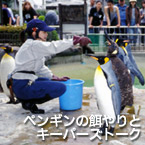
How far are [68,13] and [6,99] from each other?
5.88 meters

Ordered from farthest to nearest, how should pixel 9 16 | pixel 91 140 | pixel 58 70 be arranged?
pixel 9 16 < pixel 58 70 < pixel 91 140

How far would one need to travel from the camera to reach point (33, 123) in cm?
355

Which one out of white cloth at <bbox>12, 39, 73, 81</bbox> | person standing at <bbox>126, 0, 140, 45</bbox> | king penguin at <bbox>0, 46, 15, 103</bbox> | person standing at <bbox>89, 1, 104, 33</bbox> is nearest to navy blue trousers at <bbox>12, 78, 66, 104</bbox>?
white cloth at <bbox>12, 39, 73, 81</bbox>

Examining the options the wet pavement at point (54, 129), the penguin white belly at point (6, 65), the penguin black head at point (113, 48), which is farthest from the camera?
the penguin white belly at point (6, 65)

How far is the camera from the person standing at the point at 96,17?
30.6ft

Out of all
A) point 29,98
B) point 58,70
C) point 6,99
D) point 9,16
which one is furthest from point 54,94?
point 9,16

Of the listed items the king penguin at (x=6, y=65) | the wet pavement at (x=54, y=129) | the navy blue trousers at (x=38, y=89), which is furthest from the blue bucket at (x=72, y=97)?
the king penguin at (x=6, y=65)

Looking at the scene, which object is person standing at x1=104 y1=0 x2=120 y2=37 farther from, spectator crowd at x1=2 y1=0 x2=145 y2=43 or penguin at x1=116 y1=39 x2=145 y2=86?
penguin at x1=116 y1=39 x2=145 y2=86

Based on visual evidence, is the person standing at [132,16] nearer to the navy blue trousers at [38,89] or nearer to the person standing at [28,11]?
the person standing at [28,11]

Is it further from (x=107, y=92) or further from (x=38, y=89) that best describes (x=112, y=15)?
(x=107, y=92)

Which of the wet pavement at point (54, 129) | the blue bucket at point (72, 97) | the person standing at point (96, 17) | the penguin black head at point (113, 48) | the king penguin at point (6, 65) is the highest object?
the person standing at point (96, 17)

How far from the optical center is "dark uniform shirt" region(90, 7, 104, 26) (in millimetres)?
9383

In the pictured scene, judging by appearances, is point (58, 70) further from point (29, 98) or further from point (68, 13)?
point (29, 98)

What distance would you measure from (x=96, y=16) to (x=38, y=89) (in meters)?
6.17
